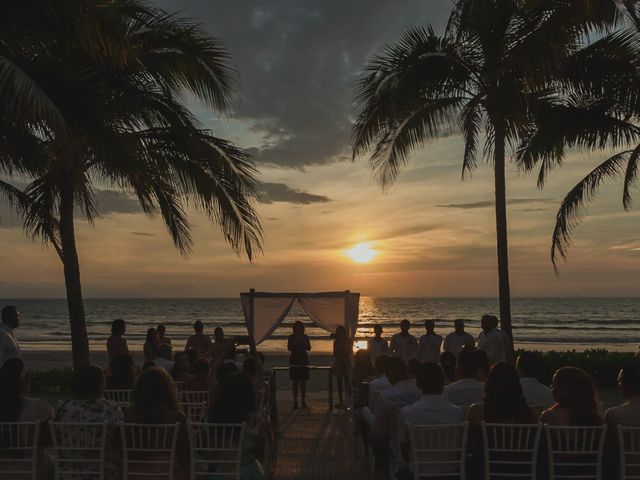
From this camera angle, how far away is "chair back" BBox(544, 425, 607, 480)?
4398 millimetres

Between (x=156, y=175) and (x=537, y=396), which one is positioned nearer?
(x=537, y=396)

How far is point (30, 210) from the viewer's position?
42.1 feet

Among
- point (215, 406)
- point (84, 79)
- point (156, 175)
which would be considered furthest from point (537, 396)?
point (156, 175)

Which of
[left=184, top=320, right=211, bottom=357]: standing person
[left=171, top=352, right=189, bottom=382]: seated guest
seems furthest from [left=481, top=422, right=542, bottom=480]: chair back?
[left=184, top=320, right=211, bottom=357]: standing person

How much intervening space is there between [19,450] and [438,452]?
2899 mm

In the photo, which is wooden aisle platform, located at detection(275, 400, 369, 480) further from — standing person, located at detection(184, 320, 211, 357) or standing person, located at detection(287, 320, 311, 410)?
standing person, located at detection(184, 320, 211, 357)

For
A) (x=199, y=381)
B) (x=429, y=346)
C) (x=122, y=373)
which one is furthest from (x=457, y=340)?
(x=122, y=373)

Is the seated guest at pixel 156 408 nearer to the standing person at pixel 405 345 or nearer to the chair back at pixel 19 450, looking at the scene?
the chair back at pixel 19 450

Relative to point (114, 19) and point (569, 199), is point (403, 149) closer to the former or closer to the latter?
point (569, 199)

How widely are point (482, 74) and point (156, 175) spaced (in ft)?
21.2

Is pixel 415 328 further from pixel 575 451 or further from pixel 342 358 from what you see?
pixel 575 451

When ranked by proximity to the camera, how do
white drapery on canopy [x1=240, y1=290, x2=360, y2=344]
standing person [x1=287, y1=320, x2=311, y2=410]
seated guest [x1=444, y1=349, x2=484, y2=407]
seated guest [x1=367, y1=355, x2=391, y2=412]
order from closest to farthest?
seated guest [x1=444, y1=349, x2=484, y2=407], seated guest [x1=367, y1=355, x2=391, y2=412], standing person [x1=287, y1=320, x2=311, y2=410], white drapery on canopy [x1=240, y1=290, x2=360, y2=344]

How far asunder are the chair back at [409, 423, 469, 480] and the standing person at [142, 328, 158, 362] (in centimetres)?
680

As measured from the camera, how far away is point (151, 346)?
430 inches
